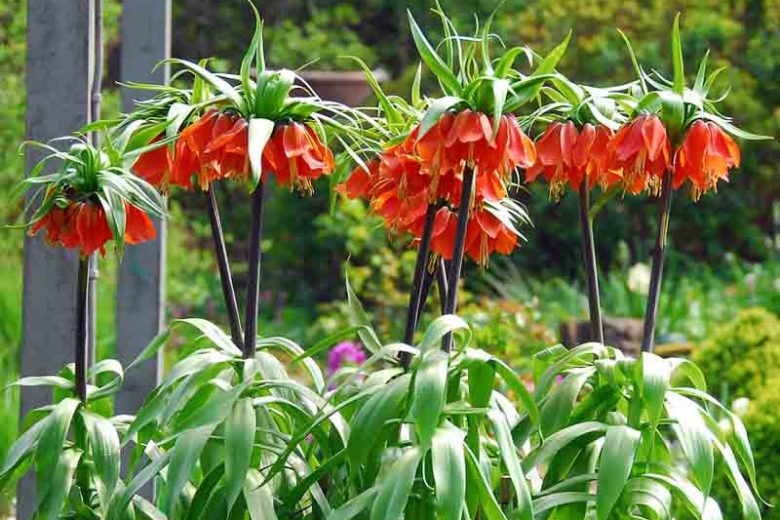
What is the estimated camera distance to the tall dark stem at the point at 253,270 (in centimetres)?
196

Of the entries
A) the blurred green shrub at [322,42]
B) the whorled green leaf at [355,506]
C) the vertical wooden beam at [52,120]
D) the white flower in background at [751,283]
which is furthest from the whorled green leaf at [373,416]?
the blurred green shrub at [322,42]

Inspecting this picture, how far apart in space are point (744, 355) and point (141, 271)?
192 centimetres

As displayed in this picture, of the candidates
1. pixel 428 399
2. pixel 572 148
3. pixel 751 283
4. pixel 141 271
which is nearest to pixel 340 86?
pixel 751 283

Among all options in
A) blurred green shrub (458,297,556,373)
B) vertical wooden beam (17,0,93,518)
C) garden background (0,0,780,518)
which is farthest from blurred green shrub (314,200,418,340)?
vertical wooden beam (17,0,93,518)

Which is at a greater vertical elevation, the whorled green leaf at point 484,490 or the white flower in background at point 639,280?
the whorled green leaf at point 484,490

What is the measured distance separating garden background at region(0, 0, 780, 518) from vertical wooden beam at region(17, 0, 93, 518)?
2241 mm

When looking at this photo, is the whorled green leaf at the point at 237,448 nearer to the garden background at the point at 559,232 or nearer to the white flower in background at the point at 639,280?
the garden background at the point at 559,232

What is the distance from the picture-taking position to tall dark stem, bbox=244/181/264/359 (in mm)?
1962

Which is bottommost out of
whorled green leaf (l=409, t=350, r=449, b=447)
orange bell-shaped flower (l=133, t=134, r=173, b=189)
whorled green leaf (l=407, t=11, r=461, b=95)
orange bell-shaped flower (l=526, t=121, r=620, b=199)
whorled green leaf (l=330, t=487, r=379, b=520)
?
whorled green leaf (l=330, t=487, r=379, b=520)

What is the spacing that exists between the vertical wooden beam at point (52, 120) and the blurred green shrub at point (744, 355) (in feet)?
6.74

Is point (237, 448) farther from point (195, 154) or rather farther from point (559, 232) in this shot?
point (559, 232)

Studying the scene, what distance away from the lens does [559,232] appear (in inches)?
279

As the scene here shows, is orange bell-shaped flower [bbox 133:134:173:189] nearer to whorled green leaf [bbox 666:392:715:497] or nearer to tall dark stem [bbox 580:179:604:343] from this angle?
tall dark stem [bbox 580:179:604:343]

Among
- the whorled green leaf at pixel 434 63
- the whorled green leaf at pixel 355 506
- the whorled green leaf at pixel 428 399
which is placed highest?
the whorled green leaf at pixel 434 63
